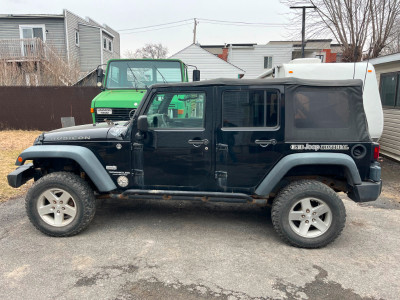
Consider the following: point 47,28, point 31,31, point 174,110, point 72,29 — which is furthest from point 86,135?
point 72,29

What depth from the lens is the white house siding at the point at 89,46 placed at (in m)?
23.4

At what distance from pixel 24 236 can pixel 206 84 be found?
9.73 feet

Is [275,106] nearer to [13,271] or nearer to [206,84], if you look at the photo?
[206,84]

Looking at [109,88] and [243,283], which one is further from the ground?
[109,88]

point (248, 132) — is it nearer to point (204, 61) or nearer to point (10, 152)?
point (10, 152)

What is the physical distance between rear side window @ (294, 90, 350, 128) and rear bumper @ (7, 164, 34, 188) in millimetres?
3446

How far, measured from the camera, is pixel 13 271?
3.11m

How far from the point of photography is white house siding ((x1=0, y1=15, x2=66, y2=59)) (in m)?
20.5

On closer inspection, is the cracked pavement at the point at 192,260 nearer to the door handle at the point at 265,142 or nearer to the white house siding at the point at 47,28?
the door handle at the point at 265,142

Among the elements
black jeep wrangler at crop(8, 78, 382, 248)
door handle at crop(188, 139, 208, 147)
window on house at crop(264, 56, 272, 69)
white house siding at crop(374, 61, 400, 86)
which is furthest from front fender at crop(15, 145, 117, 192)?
window on house at crop(264, 56, 272, 69)

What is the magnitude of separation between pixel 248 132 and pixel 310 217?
123 centimetres

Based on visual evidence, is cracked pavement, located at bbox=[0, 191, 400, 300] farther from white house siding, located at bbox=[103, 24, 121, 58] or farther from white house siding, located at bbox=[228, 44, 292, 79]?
white house siding, located at bbox=[103, 24, 121, 58]

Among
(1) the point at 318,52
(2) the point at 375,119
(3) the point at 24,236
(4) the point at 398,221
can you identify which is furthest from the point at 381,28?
(1) the point at 318,52

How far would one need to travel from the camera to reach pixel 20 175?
3.90 metres
